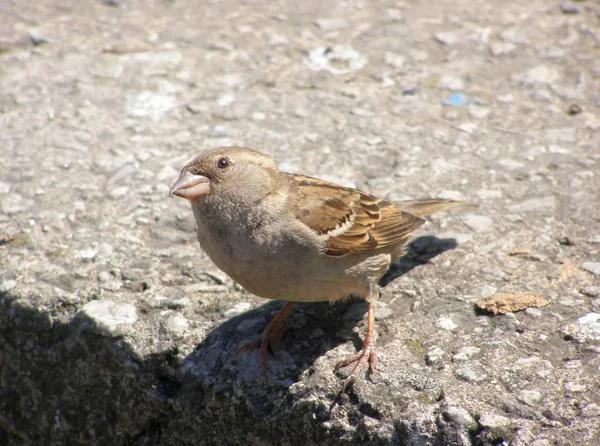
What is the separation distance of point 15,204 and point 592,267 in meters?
3.42

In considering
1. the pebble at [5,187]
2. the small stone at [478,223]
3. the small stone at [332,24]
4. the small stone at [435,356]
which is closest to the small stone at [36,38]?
the pebble at [5,187]

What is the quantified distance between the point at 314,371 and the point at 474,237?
148 centimetres

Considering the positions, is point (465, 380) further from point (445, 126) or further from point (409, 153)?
point (445, 126)

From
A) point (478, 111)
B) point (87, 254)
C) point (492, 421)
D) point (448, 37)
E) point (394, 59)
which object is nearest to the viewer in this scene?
point (492, 421)

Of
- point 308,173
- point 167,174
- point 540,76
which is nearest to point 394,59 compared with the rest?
point 540,76

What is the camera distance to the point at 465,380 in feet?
9.37

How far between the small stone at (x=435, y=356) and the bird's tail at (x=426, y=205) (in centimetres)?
107

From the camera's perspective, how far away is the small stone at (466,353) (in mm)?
3002

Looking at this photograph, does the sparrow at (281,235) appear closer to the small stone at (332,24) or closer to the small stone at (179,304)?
the small stone at (179,304)

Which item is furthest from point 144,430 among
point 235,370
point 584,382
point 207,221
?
point 584,382

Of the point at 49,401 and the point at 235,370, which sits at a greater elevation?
the point at 235,370

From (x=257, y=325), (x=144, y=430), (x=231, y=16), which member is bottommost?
(x=144, y=430)

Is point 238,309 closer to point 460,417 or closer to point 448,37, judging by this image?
point 460,417

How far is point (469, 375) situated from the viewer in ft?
9.45
